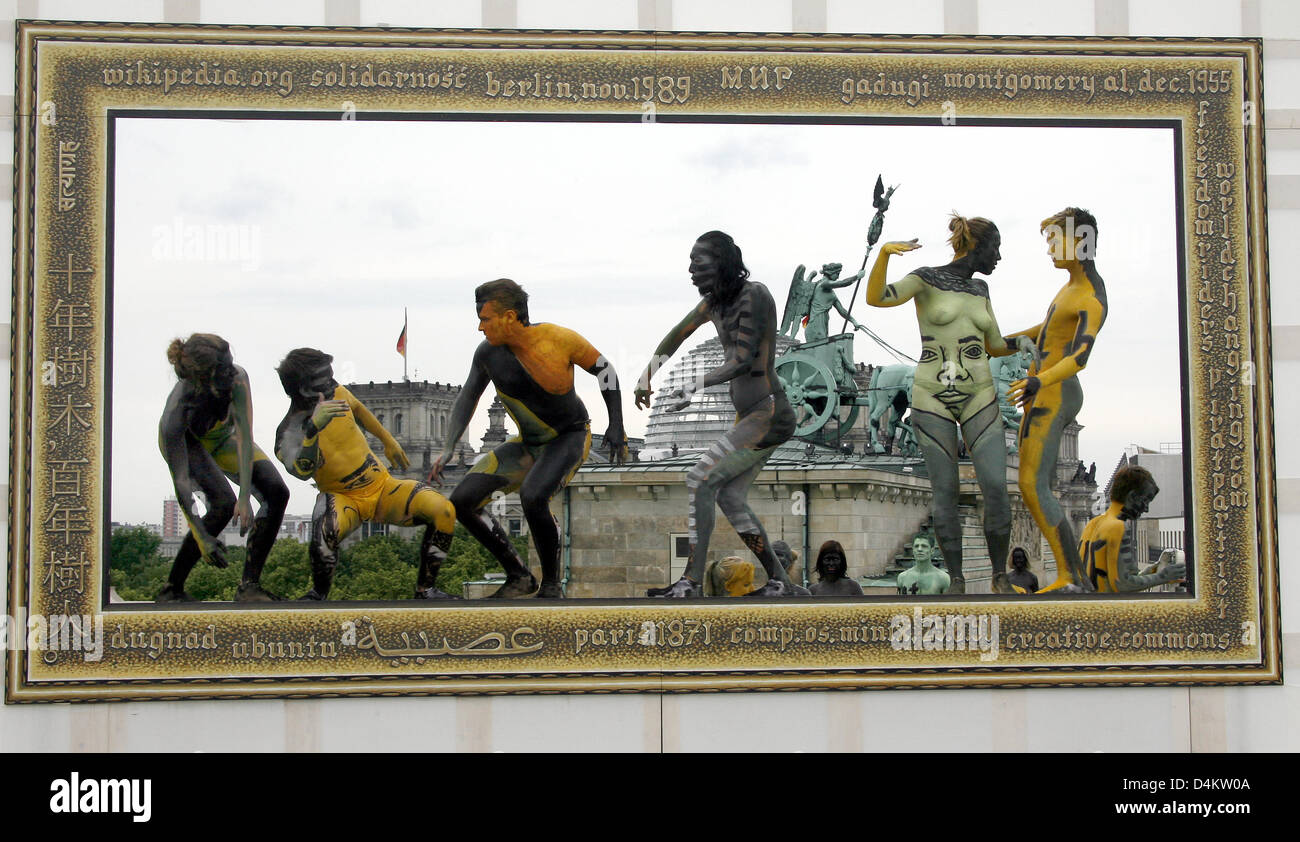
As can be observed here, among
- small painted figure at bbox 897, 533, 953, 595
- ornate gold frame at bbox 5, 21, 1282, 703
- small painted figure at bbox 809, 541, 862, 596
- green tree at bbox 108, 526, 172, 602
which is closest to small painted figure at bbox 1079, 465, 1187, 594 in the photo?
ornate gold frame at bbox 5, 21, 1282, 703

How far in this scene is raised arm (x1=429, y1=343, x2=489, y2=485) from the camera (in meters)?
6.71

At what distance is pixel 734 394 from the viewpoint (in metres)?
6.78

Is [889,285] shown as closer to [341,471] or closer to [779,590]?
[779,590]

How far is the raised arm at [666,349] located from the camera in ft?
22.1

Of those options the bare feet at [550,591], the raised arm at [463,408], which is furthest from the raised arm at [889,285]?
the bare feet at [550,591]

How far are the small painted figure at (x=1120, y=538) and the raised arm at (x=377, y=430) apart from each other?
11.1ft

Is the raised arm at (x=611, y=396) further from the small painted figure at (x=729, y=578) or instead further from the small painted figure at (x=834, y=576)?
the small painted figure at (x=834, y=576)

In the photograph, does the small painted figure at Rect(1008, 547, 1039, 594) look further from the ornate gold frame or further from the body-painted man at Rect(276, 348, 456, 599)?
the body-painted man at Rect(276, 348, 456, 599)

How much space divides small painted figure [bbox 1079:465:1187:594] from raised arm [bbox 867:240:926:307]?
137 centimetres

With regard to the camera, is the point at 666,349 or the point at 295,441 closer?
the point at 295,441

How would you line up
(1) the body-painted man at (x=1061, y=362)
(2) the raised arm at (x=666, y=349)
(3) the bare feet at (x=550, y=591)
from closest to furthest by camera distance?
(3) the bare feet at (x=550, y=591)
(2) the raised arm at (x=666, y=349)
(1) the body-painted man at (x=1061, y=362)

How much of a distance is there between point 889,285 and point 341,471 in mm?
2818

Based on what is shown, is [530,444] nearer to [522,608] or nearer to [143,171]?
[522,608]

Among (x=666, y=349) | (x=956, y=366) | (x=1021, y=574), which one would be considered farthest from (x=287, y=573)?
(x=1021, y=574)
